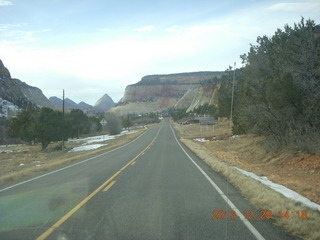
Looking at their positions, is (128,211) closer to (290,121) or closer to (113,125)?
(290,121)

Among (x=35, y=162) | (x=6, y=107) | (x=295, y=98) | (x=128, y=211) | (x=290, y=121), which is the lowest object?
(x=35, y=162)

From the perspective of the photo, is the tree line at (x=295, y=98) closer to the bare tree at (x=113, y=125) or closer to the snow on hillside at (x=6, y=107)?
the bare tree at (x=113, y=125)

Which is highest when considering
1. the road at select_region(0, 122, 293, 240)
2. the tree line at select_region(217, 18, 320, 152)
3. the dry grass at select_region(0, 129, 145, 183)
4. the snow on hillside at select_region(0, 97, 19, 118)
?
the snow on hillside at select_region(0, 97, 19, 118)

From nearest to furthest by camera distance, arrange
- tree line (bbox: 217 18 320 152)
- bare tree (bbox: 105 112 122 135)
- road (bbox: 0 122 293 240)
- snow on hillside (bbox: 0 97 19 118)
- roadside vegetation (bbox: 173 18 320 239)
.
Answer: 1. road (bbox: 0 122 293 240)
2. roadside vegetation (bbox: 173 18 320 239)
3. tree line (bbox: 217 18 320 152)
4. bare tree (bbox: 105 112 122 135)
5. snow on hillside (bbox: 0 97 19 118)

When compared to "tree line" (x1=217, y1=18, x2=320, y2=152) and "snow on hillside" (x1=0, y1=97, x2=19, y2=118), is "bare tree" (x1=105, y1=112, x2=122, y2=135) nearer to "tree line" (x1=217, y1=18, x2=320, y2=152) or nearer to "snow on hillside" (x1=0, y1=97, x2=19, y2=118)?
"snow on hillside" (x1=0, y1=97, x2=19, y2=118)

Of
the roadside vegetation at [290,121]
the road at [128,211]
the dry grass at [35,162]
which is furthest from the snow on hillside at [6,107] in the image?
the road at [128,211]

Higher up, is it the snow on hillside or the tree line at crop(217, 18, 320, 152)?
the snow on hillside

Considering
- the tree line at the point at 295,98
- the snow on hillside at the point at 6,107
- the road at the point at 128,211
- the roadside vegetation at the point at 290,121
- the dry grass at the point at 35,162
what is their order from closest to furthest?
the road at the point at 128,211 → the roadside vegetation at the point at 290,121 → the dry grass at the point at 35,162 → the tree line at the point at 295,98 → the snow on hillside at the point at 6,107

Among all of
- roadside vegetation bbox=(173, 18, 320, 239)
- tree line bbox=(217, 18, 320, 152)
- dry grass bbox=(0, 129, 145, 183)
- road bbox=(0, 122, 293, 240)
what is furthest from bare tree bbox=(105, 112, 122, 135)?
road bbox=(0, 122, 293, 240)

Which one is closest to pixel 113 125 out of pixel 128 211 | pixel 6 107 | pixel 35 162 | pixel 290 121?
pixel 35 162

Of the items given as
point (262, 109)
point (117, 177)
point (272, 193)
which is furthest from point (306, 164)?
point (117, 177)

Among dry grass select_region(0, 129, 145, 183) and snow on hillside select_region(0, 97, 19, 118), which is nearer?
dry grass select_region(0, 129, 145, 183)

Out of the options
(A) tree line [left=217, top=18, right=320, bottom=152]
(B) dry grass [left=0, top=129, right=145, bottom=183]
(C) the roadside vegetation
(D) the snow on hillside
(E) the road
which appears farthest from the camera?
(D) the snow on hillside

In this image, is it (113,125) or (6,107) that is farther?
(6,107)
